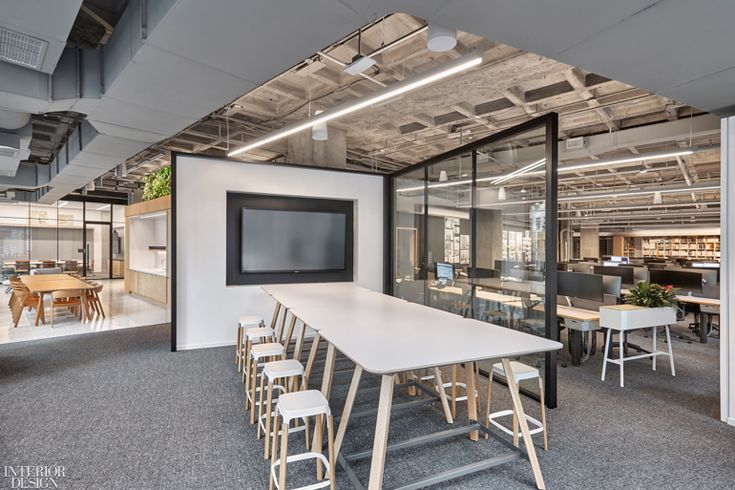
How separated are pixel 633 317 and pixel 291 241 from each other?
454cm

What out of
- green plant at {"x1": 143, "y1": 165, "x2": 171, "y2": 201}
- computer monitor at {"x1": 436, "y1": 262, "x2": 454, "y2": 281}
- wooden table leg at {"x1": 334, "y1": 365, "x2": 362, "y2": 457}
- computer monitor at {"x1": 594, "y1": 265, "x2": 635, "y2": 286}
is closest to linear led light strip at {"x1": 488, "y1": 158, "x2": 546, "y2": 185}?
computer monitor at {"x1": 436, "y1": 262, "x2": 454, "y2": 281}

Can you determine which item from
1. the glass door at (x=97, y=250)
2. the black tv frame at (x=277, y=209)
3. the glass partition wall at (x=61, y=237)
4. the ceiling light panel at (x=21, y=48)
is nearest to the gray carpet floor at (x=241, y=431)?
the black tv frame at (x=277, y=209)

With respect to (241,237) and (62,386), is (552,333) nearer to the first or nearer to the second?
(241,237)

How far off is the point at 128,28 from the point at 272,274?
356 centimetres

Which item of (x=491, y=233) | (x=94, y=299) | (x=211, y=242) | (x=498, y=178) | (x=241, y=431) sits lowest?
(x=241, y=431)

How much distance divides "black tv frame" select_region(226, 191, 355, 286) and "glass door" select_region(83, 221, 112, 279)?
12027mm

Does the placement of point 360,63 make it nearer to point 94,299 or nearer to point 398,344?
point 398,344

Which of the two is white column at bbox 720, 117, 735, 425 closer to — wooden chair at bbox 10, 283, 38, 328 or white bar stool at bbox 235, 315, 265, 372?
white bar stool at bbox 235, 315, 265, 372

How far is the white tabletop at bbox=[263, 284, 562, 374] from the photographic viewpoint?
1.89 m

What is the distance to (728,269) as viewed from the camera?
10.3 ft

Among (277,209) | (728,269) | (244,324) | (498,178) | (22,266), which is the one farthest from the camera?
(22,266)

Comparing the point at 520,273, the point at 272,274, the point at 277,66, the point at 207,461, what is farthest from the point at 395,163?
A: the point at 207,461

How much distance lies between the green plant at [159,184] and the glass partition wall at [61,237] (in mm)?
6371

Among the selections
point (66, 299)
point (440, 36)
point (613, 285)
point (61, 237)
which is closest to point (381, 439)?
point (440, 36)
